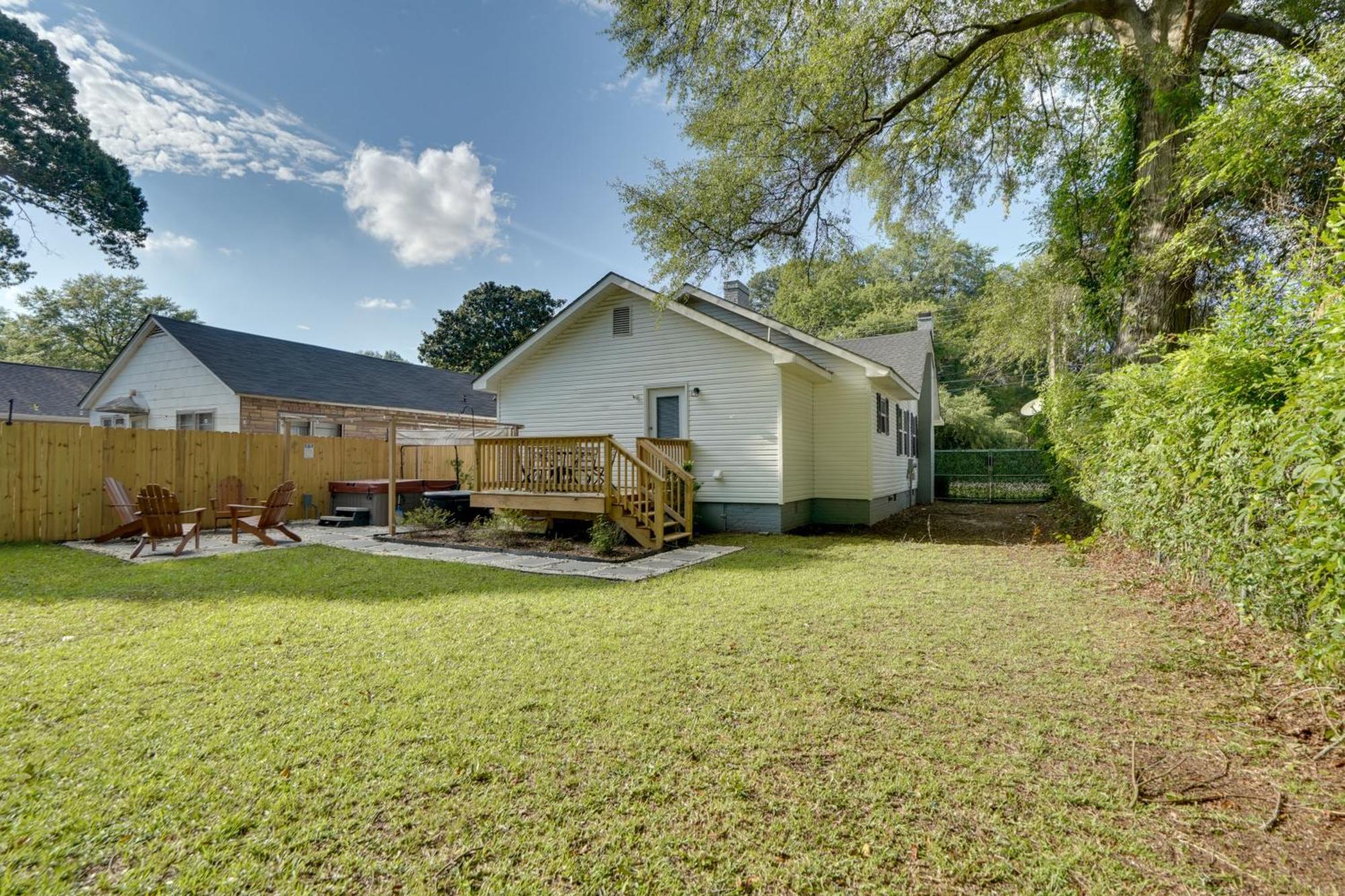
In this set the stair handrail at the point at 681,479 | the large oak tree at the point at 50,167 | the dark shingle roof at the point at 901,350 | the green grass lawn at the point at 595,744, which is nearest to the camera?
the green grass lawn at the point at 595,744

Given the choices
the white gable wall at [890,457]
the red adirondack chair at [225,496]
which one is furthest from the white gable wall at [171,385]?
the white gable wall at [890,457]

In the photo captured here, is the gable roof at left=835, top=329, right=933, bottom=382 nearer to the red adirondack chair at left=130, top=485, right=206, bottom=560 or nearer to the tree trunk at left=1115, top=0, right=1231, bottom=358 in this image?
the tree trunk at left=1115, top=0, right=1231, bottom=358

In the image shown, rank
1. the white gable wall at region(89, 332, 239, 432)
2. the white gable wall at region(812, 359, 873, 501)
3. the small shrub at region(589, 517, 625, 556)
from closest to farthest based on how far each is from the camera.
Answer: the small shrub at region(589, 517, 625, 556), the white gable wall at region(812, 359, 873, 501), the white gable wall at region(89, 332, 239, 432)

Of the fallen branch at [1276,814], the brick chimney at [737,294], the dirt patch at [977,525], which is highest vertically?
the brick chimney at [737,294]

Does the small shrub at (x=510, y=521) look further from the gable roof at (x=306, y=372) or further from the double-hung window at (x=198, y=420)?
the double-hung window at (x=198, y=420)

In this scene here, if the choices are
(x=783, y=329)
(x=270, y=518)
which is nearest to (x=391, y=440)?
(x=270, y=518)

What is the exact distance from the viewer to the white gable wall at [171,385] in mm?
14406

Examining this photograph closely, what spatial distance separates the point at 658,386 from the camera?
1095cm

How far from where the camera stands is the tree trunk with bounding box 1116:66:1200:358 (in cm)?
711

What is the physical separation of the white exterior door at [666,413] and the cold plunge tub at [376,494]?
5.37 m

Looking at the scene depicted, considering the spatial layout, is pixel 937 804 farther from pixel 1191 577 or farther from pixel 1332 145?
pixel 1332 145

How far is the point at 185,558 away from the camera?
7512mm

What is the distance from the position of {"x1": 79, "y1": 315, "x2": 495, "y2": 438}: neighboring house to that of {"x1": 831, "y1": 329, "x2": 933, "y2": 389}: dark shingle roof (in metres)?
11.4

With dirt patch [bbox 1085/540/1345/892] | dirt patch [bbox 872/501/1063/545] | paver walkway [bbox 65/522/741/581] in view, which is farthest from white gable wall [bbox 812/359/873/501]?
dirt patch [bbox 1085/540/1345/892]
